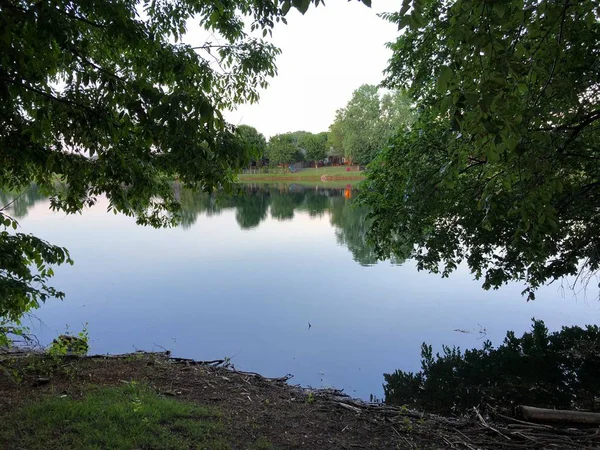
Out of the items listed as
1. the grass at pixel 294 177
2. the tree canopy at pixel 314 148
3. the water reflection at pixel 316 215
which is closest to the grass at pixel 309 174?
the grass at pixel 294 177

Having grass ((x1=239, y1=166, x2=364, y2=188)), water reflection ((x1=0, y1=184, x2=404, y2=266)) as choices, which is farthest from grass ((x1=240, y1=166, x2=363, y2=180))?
water reflection ((x1=0, y1=184, x2=404, y2=266))

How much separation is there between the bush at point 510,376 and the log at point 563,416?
1.37 meters

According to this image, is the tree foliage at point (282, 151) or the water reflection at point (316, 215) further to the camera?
the tree foliage at point (282, 151)

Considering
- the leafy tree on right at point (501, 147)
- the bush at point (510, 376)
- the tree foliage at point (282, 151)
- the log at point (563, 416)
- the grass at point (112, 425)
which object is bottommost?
the bush at point (510, 376)

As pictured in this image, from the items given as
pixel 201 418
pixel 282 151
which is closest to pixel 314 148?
pixel 282 151

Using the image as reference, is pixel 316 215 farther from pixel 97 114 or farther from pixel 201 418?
pixel 97 114

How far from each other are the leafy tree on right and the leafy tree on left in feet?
4.19

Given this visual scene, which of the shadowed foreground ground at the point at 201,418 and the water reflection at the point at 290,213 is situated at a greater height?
the shadowed foreground ground at the point at 201,418

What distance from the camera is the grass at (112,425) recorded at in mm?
3832

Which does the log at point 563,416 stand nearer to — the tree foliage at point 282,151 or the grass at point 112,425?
the grass at point 112,425

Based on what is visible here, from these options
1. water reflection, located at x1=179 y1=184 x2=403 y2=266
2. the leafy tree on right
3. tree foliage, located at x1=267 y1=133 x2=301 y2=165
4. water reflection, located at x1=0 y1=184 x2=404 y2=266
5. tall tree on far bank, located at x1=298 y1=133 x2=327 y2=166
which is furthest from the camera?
tall tree on far bank, located at x1=298 y1=133 x2=327 y2=166

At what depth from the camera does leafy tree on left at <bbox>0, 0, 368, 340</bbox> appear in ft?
9.26

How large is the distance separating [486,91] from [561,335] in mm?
8943

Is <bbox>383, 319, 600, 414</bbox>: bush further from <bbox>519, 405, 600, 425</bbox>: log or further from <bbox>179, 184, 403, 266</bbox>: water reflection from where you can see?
<bbox>179, 184, 403, 266</bbox>: water reflection
